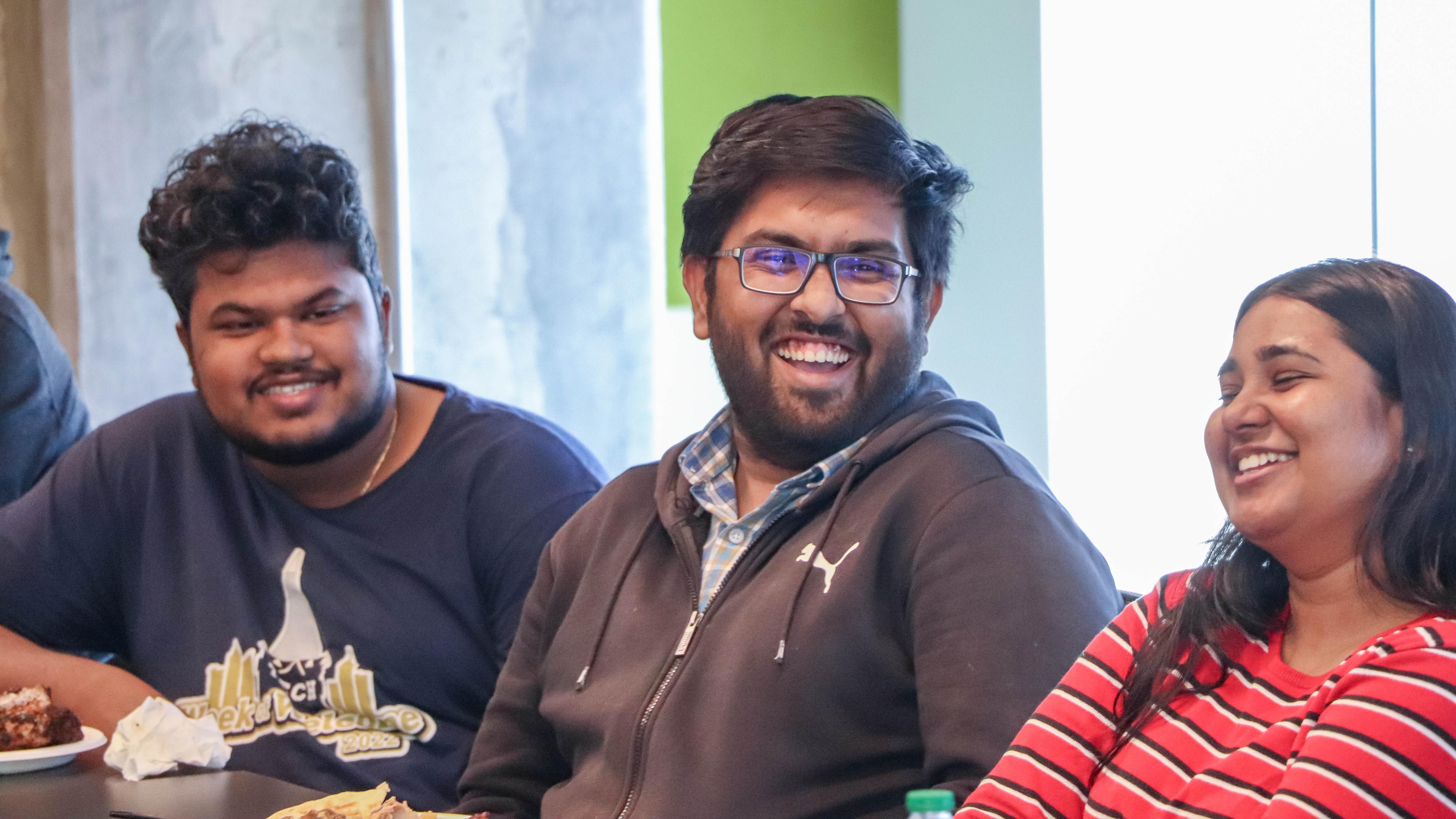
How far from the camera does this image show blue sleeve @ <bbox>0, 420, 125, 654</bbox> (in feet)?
7.04

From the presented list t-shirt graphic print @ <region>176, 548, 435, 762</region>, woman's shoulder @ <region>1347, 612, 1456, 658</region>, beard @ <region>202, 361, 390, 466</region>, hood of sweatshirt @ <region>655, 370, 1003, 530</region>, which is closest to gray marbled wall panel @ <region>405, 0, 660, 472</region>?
beard @ <region>202, 361, 390, 466</region>

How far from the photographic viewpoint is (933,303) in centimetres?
177

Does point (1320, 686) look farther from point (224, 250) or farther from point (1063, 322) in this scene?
point (1063, 322)

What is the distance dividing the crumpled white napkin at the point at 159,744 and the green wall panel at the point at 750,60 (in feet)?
8.02

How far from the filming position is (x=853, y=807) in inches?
56.8

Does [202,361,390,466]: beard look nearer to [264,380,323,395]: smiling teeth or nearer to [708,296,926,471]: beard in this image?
[264,380,323,395]: smiling teeth

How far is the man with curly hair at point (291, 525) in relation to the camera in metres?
2.01

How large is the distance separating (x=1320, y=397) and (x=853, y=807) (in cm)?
62

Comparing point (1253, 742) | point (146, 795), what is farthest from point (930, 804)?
point (146, 795)

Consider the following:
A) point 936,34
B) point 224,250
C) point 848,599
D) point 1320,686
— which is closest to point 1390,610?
point 1320,686

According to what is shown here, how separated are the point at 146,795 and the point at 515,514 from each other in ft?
2.20

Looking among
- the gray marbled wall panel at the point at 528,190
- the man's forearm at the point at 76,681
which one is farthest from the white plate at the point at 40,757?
the gray marbled wall panel at the point at 528,190

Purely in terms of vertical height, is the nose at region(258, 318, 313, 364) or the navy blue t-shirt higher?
the nose at region(258, 318, 313, 364)

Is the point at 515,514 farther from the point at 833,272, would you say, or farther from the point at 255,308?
the point at 833,272
